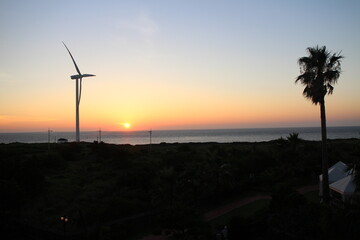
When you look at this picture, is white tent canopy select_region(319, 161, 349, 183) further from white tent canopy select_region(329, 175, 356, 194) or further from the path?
the path

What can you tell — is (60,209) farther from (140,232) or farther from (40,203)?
(140,232)

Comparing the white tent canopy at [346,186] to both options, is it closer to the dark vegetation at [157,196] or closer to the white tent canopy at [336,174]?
the dark vegetation at [157,196]

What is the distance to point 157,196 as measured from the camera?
76.2 feet

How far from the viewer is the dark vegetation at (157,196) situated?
1582cm

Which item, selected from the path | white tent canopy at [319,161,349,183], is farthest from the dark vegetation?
white tent canopy at [319,161,349,183]

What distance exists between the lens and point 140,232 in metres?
20.2

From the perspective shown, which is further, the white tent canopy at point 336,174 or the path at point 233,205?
the white tent canopy at point 336,174

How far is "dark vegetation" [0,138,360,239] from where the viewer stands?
1582cm

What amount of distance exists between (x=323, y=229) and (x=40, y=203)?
64.1 ft

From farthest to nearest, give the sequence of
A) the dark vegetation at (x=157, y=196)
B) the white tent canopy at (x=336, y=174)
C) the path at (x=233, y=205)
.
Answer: the white tent canopy at (x=336, y=174), the path at (x=233, y=205), the dark vegetation at (x=157, y=196)

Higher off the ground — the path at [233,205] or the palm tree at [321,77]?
the palm tree at [321,77]

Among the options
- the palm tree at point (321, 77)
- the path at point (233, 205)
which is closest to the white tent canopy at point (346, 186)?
the palm tree at point (321, 77)

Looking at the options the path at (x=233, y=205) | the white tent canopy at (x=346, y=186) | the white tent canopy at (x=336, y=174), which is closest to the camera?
the white tent canopy at (x=346, y=186)

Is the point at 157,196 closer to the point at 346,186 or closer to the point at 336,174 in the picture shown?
the point at 346,186
